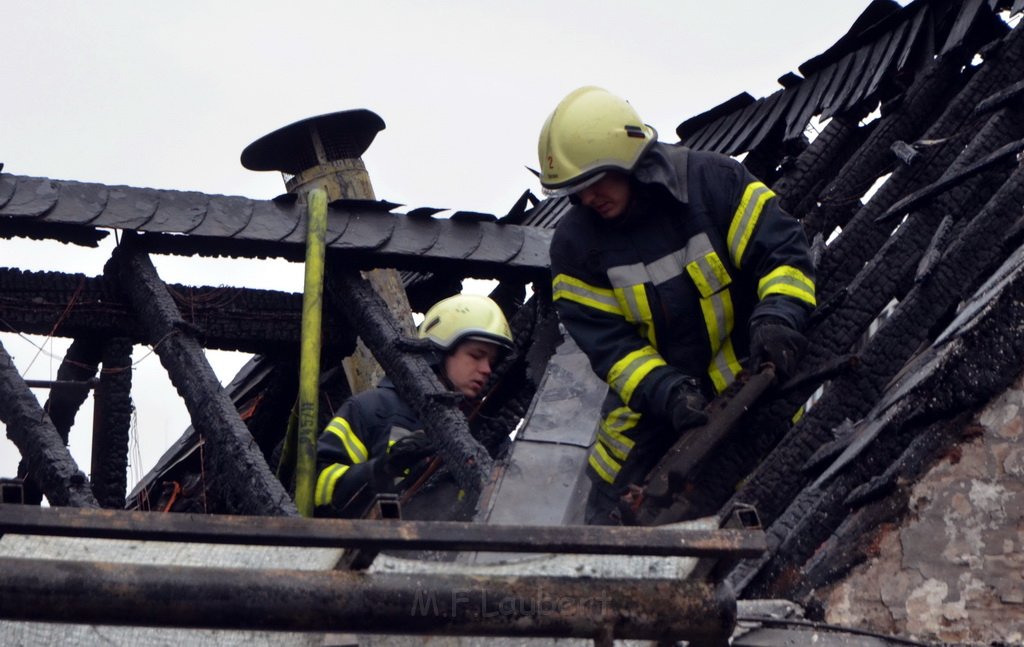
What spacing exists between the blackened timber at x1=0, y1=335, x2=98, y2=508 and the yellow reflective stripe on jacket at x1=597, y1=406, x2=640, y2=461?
7.23ft

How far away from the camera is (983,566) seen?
16.3 feet

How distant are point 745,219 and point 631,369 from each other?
68 cm

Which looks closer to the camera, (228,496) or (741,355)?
(741,355)

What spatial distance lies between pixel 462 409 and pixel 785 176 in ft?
6.43

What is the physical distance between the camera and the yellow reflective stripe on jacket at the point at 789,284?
6.22 m

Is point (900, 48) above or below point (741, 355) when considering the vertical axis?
above

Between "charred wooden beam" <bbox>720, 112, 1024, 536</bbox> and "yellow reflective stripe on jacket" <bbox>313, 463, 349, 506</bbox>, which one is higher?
"yellow reflective stripe on jacket" <bbox>313, 463, 349, 506</bbox>

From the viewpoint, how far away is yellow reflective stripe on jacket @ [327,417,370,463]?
788cm

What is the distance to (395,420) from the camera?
8.05 m

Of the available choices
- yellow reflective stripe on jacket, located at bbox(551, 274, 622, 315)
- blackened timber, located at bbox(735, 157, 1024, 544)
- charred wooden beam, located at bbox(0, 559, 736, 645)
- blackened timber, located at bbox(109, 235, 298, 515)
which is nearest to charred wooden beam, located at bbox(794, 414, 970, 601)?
blackened timber, located at bbox(735, 157, 1024, 544)

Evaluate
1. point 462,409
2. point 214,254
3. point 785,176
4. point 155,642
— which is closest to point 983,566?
point 155,642

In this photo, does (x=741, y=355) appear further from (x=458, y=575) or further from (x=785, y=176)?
(x=458, y=575)

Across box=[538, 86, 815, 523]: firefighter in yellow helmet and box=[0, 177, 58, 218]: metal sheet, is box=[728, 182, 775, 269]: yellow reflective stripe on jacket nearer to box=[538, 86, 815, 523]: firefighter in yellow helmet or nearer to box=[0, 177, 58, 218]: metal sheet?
box=[538, 86, 815, 523]: firefighter in yellow helmet

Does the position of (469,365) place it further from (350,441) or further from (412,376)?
(350,441)
